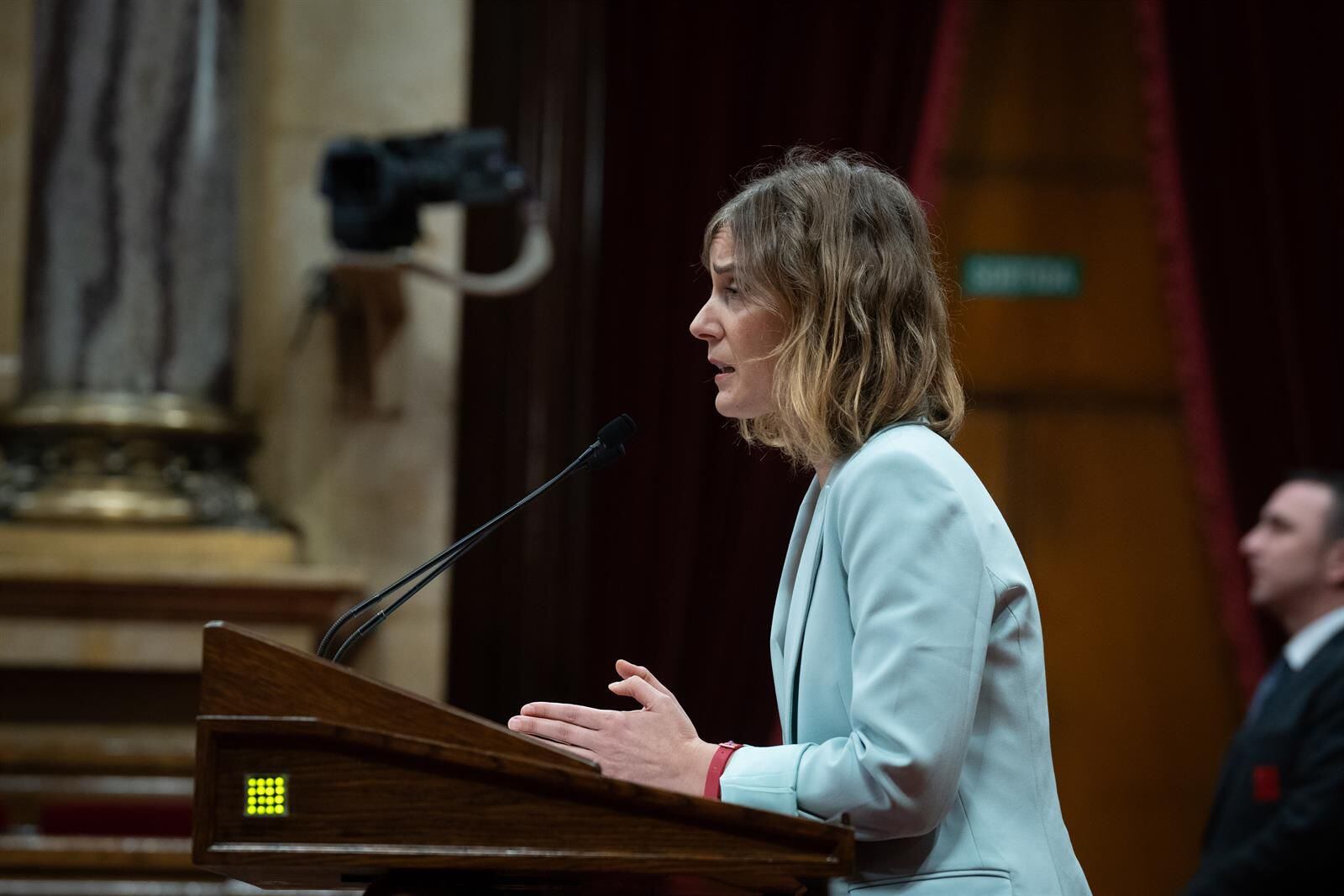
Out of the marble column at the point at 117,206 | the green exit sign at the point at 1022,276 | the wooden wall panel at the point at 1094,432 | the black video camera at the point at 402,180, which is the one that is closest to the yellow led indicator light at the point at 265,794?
the black video camera at the point at 402,180

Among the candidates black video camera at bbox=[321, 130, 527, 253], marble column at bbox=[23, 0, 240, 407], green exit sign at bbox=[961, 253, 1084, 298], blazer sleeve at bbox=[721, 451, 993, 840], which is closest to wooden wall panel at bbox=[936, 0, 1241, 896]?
green exit sign at bbox=[961, 253, 1084, 298]

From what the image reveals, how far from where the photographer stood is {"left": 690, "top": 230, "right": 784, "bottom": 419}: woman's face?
1.62 meters

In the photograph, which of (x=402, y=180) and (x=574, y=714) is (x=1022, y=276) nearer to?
(x=402, y=180)

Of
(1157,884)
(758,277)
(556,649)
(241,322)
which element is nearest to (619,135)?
(241,322)

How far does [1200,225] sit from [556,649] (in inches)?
104

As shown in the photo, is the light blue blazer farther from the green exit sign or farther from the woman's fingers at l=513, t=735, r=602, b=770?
the green exit sign

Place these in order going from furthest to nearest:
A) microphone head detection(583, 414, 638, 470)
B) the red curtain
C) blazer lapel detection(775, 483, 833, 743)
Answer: the red curtain → microphone head detection(583, 414, 638, 470) → blazer lapel detection(775, 483, 833, 743)

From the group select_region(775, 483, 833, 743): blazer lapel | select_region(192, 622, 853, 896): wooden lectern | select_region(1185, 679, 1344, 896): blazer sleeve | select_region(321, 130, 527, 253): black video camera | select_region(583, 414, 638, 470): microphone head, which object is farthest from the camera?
select_region(321, 130, 527, 253): black video camera

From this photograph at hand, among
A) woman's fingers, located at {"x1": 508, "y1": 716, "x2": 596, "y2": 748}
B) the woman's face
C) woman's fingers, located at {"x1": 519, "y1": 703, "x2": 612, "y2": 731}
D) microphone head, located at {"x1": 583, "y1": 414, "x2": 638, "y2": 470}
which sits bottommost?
woman's fingers, located at {"x1": 508, "y1": 716, "x2": 596, "y2": 748}

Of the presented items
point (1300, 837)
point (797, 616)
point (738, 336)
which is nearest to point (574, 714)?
point (797, 616)

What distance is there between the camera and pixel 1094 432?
17.5 ft

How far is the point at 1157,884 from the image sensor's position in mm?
5082

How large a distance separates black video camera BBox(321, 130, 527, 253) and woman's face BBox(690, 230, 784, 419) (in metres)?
2.50

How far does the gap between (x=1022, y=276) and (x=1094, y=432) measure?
1.98ft
